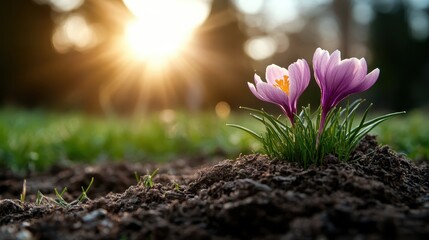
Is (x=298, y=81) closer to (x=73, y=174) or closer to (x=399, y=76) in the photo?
(x=73, y=174)

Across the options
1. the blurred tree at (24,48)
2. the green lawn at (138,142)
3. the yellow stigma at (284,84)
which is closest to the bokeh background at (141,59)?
the blurred tree at (24,48)

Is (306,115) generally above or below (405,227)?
above

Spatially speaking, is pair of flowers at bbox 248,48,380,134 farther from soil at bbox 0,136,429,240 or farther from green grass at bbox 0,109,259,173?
green grass at bbox 0,109,259,173

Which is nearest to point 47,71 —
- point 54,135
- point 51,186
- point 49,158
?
point 54,135

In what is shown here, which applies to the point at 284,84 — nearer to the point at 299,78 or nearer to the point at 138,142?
the point at 299,78

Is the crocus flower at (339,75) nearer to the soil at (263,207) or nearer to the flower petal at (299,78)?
the flower petal at (299,78)

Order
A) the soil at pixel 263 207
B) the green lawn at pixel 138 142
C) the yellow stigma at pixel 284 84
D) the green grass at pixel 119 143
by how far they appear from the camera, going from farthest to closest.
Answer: the green grass at pixel 119 143, the green lawn at pixel 138 142, the yellow stigma at pixel 284 84, the soil at pixel 263 207

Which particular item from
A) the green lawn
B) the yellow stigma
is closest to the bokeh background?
the green lawn

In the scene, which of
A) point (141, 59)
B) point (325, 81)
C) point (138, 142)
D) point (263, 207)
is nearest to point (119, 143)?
point (138, 142)
